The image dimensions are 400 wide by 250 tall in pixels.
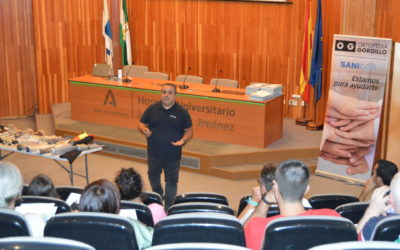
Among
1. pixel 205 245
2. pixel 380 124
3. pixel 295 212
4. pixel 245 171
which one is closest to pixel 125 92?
→ pixel 245 171

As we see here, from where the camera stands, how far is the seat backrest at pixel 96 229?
2971 mm

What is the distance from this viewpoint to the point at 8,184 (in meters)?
3.37

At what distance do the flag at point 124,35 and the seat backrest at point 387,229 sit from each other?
29.0 feet

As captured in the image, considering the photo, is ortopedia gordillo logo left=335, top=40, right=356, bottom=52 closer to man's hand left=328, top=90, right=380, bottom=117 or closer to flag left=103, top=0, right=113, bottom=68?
man's hand left=328, top=90, right=380, bottom=117

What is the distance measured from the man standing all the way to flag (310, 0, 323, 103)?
11.8 ft

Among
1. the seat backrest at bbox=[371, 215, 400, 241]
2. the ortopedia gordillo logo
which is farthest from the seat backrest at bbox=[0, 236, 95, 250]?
the ortopedia gordillo logo

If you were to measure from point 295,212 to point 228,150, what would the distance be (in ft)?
16.7

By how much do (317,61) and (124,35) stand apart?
3.95m

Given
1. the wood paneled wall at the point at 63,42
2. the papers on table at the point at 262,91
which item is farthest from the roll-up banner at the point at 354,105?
the wood paneled wall at the point at 63,42

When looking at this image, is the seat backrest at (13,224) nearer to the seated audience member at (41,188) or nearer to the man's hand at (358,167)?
Answer: the seated audience member at (41,188)

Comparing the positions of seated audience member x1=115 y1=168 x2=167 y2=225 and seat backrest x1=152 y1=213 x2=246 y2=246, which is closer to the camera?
seat backrest x1=152 y1=213 x2=246 y2=246

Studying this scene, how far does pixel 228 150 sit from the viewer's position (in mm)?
8242

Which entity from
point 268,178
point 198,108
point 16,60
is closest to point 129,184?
point 268,178

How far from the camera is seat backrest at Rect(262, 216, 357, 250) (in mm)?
2850
